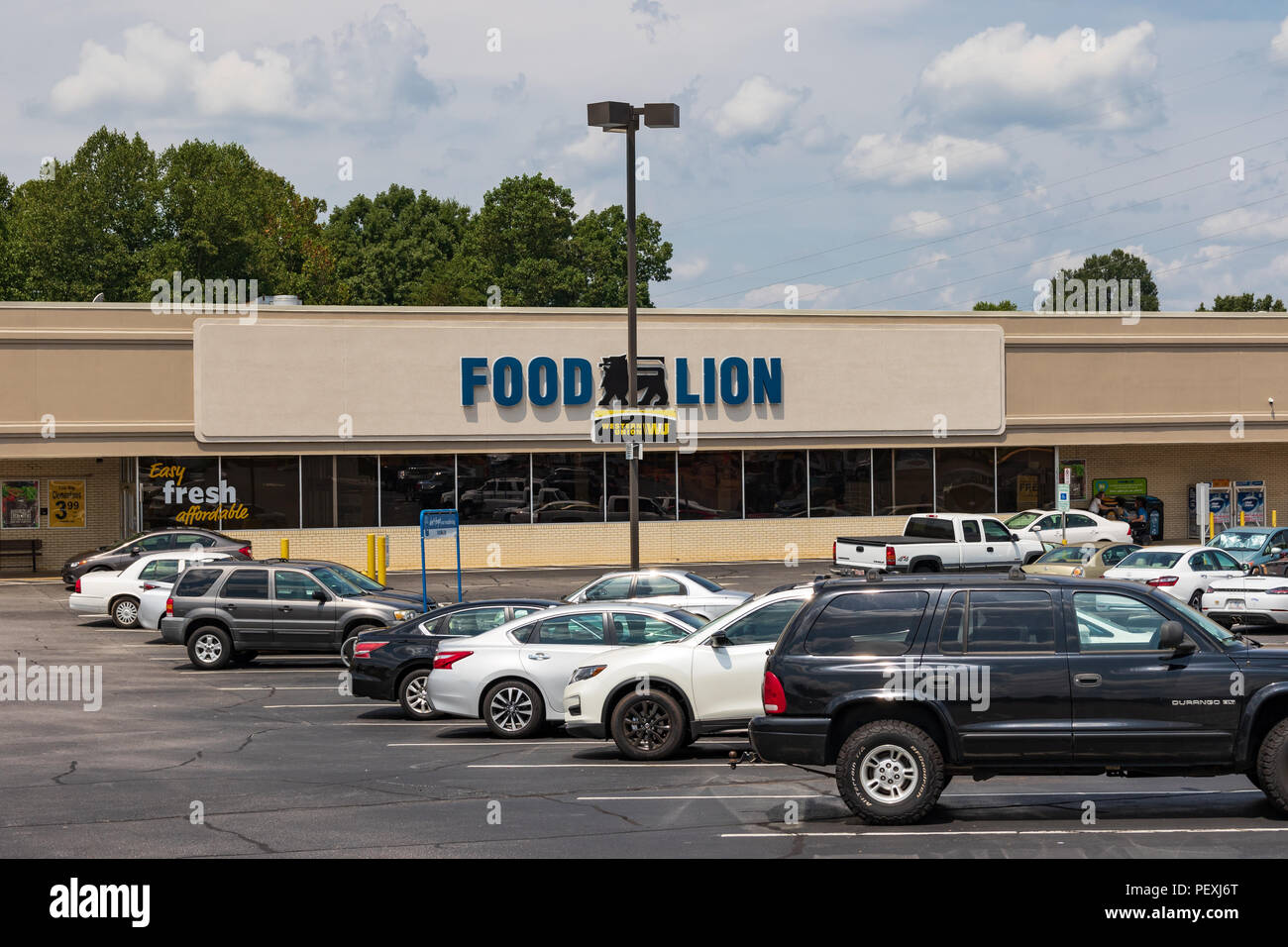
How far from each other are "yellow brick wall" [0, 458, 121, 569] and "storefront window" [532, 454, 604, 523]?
11.5 metres

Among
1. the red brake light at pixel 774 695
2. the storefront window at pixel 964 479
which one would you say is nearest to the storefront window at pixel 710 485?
the storefront window at pixel 964 479

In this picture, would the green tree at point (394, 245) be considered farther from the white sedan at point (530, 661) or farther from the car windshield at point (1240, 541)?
the white sedan at point (530, 661)

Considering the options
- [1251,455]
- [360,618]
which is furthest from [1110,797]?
[1251,455]

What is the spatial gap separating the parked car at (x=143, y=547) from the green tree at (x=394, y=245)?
6075 cm

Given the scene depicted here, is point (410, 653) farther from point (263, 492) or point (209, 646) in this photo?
point (263, 492)

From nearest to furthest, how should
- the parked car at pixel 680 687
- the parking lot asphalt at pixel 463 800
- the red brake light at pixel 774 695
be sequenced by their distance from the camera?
1. the parking lot asphalt at pixel 463 800
2. the red brake light at pixel 774 695
3. the parked car at pixel 680 687

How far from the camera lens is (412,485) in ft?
131

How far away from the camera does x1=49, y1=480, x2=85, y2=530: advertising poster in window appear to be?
127ft

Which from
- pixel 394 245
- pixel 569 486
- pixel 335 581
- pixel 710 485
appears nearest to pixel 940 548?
pixel 710 485

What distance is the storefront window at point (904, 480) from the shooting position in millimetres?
43000

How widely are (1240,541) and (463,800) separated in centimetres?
2443

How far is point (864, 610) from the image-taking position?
10.9 m
